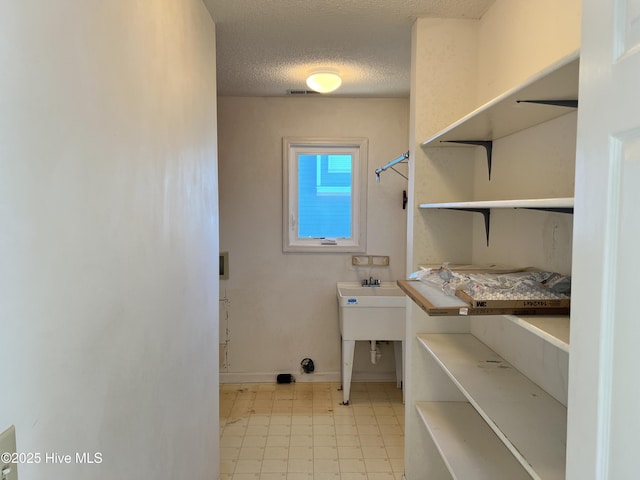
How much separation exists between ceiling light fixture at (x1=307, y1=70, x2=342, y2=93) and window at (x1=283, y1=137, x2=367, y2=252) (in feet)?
2.41

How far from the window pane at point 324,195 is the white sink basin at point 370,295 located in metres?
0.48

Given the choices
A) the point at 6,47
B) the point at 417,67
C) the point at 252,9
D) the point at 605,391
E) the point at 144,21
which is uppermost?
the point at 252,9

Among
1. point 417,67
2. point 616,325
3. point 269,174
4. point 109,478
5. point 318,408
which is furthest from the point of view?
point 269,174

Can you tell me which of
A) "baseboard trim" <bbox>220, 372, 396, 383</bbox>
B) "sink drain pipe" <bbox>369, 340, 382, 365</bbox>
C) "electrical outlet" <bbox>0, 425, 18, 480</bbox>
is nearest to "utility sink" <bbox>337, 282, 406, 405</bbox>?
"sink drain pipe" <bbox>369, 340, 382, 365</bbox>

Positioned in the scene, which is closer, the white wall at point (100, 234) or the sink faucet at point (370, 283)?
the white wall at point (100, 234)

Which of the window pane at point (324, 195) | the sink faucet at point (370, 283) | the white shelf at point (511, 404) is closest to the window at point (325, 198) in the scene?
the window pane at point (324, 195)

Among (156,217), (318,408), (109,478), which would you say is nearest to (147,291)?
(156,217)

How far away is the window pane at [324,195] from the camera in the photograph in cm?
361

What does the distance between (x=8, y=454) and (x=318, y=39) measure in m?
2.25

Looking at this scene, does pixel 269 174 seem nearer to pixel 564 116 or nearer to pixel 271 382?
pixel 271 382

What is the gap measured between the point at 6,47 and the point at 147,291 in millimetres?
757

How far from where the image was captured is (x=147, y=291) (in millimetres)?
1276

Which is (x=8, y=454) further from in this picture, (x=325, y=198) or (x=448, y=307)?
(x=325, y=198)

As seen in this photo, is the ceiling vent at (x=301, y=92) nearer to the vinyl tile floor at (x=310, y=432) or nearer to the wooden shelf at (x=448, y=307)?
the wooden shelf at (x=448, y=307)
